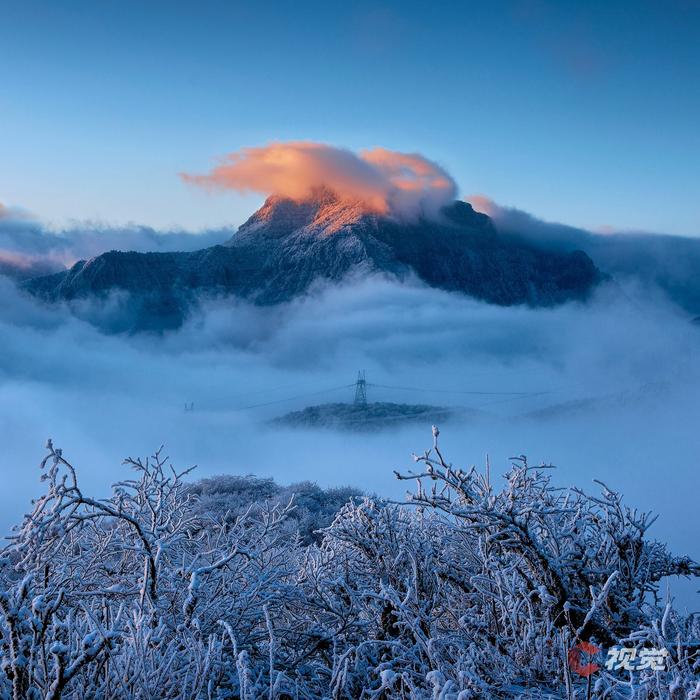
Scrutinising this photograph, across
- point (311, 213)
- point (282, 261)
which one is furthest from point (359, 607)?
point (311, 213)

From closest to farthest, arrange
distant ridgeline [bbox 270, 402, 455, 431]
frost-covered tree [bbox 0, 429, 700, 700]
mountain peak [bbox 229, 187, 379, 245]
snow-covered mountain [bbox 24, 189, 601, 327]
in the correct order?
frost-covered tree [bbox 0, 429, 700, 700] → distant ridgeline [bbox 270, 402, 455, 431] → snow-covered mountain [bbox 24, 189, 601, 327] → mountain peak [bbox 229, 187, 379, 245]

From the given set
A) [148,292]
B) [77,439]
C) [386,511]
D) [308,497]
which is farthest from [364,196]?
[386,511]

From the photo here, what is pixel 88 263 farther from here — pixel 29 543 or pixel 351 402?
pixel 29 543

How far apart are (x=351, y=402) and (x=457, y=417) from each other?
4358cm

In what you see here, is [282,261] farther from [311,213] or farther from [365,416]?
[365,416]

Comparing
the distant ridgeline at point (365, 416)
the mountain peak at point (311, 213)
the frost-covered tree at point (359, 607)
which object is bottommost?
the distant ridgeline at point (365, 416)

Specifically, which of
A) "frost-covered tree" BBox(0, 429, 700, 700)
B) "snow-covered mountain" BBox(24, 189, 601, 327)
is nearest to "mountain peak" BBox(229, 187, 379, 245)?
"snow-covered mountain" BBox(24, 189, 601, 327)

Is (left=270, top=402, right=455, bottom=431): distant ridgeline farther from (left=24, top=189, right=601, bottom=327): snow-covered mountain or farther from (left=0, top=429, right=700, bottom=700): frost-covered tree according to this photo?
(left=0, top=429, right=700, bottom=700): frost-covered tree

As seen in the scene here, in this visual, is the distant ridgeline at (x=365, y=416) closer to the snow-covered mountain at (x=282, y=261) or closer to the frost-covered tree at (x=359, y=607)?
the snow-covered mountain at (x=282, y=261)

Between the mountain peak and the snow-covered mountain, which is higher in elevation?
the mountain peak

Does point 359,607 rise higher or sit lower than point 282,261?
lower

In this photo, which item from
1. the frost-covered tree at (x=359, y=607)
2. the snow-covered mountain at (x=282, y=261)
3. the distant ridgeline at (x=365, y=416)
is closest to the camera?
the frost-covered tree at (x=359, y=607)

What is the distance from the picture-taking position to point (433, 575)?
19.8 feet

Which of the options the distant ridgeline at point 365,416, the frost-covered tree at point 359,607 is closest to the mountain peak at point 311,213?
the distant ridgeline at point 365,416
